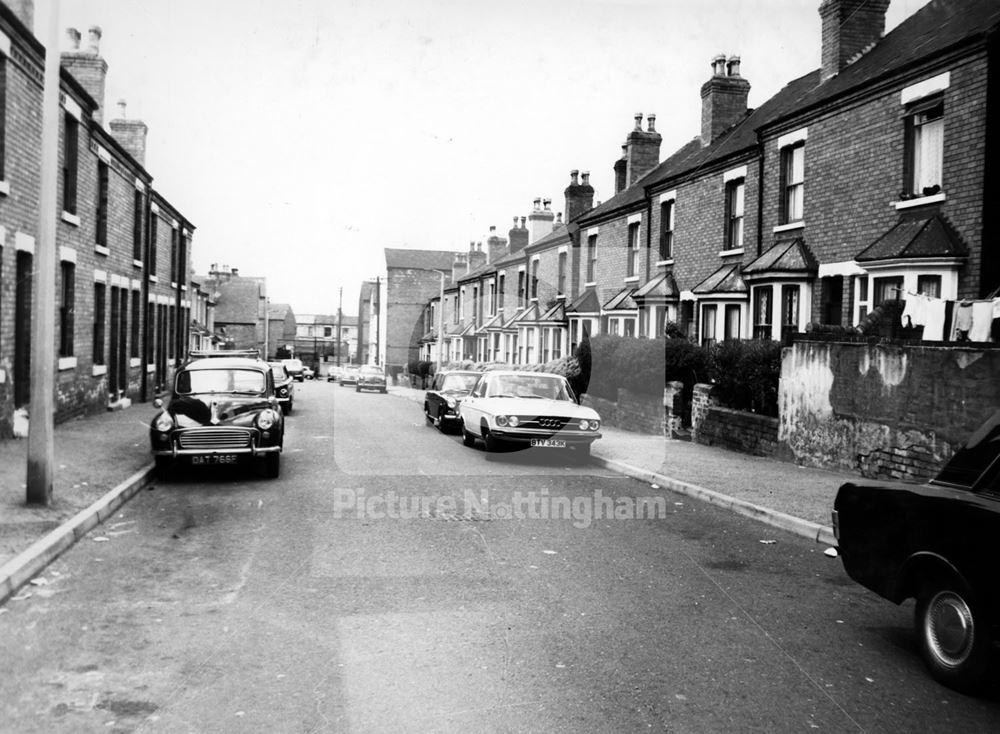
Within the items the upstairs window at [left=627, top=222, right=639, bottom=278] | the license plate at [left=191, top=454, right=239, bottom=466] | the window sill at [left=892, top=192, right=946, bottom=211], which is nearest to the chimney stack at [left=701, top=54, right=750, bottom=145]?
the upstairs window at [left=627, top=222, right=639, bottom=278]

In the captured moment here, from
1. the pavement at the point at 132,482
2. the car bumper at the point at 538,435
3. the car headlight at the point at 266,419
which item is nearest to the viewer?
the pavement at the point at 132,482

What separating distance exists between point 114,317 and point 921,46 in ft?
64.9

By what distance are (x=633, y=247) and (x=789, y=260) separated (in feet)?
36.1

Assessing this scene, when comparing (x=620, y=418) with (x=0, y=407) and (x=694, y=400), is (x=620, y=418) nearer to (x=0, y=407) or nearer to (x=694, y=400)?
(x=694, y=400)

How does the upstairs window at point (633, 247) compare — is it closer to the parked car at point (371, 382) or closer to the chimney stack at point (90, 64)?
the chimney stack at point (90, 64)

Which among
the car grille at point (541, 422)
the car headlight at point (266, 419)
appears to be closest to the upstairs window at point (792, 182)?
the car grille at point (541, 422)

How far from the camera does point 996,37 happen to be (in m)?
14.3

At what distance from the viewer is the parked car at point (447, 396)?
20000 millimetres

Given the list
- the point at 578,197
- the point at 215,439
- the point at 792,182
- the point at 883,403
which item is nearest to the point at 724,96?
the point at 792,182

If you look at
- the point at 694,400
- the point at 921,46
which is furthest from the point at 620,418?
the point at 921,46

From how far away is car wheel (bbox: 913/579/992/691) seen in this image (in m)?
4.66

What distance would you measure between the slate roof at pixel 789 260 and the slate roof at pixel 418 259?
201 ft

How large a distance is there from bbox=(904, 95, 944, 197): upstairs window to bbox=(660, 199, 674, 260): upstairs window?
1033cm

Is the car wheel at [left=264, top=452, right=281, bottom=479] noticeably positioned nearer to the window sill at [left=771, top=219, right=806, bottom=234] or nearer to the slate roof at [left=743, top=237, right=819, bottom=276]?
the slate roof at [left=743, top=237, right=819, bottom=276]
